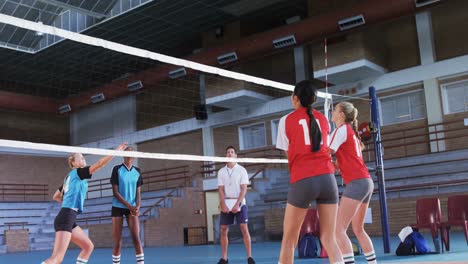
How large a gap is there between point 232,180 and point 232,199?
0.29 meters

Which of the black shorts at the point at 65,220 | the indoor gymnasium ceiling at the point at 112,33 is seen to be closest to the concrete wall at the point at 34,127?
the indoor gymnasium ceiling at the point at 112,33

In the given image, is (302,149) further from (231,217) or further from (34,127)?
(34,127)

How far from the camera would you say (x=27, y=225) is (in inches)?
955

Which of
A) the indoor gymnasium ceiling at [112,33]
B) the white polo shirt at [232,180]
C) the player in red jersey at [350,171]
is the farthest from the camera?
the indoor gymnasium ceiling at [112,33]

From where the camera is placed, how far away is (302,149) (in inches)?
148

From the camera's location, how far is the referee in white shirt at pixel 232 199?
7551 millimetres

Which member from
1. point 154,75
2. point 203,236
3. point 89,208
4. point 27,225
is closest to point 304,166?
point 203,236

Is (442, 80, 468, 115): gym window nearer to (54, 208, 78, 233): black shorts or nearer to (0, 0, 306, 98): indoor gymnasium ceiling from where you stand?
(0, 0, 306, 98): indoor gymnasium ceiling

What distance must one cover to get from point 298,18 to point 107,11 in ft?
24.4

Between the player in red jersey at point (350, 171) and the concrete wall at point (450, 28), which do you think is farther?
the concrete wall at point (450, 28)

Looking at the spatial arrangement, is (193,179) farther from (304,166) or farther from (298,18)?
(304,166)

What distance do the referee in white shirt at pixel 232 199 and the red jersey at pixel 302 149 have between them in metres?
3.67

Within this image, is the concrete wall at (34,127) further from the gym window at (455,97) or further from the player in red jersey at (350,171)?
the player in red jersey at (350,171)

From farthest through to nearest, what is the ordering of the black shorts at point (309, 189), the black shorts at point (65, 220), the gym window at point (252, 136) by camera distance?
the gym window at point (252, 136)
the black shorts at point (65, 220)
the black shorts at point (309, 189)
